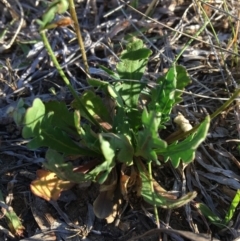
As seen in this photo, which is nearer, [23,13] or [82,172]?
[82,172]

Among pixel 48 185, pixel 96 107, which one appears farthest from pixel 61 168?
pixel 96 107

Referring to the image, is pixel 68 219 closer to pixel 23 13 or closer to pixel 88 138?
pixel 88 138

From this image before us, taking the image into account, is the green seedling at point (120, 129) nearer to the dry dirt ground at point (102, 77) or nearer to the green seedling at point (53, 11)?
the dry dirt ground at point (102, 77)

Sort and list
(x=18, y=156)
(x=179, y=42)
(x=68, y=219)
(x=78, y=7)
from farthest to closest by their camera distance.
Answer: (x=78, y=7) → (x=179, y=42) → (x=18, y=156) → (x=68, y=219)

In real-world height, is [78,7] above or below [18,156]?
above

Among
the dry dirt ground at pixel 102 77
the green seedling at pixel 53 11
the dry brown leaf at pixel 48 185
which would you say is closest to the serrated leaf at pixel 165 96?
the dry dirt ground at pixel 102 77

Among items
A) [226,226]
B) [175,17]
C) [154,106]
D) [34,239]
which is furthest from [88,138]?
[175,17]

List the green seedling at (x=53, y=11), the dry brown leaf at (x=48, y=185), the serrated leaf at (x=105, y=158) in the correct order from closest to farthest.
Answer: the green seedling at (x=53, y=11) < the serrated leaf at (x=105, y=158) < the dry brown leaf at (x=48, y=185)
